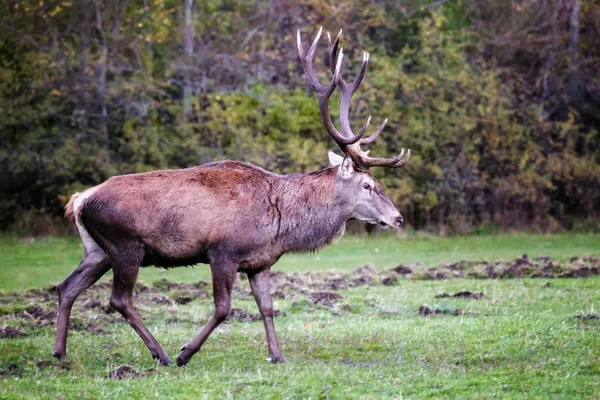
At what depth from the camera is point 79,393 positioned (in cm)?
786

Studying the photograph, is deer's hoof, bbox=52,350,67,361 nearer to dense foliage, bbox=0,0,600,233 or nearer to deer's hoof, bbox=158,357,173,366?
deer's hoof, bbox=158,357,173,366

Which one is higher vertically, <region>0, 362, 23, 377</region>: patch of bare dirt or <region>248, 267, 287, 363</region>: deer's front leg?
<region>248, 267, 287, 363</region>: deer's front leg

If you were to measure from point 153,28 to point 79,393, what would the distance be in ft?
81.8

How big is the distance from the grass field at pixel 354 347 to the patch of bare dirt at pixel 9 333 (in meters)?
0.12

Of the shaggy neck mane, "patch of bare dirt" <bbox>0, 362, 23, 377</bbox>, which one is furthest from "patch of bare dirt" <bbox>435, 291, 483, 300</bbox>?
"patch of bare dirt" <bbox>0, 362, 23, 377</bbox>

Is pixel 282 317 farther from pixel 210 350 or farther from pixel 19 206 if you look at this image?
pixel 19 206

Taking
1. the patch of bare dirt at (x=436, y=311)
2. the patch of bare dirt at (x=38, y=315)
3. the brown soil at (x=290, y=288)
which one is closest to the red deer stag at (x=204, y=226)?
the brown soil at (x=290, y=288)

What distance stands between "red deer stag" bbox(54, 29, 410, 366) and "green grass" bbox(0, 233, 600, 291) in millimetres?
8673

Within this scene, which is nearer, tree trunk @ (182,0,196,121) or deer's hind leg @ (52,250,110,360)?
deer's hind leg @ (52,250,110,360)

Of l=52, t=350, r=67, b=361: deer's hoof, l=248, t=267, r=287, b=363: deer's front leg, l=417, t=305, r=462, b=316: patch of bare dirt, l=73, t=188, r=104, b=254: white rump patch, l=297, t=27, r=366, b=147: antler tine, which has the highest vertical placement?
l=297, t=27, r=366, b=147: antler tine

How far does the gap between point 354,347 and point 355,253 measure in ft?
51.5

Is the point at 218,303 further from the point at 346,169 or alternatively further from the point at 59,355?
the point at 346,169

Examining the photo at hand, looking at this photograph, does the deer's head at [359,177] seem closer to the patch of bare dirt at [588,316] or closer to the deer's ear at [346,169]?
the deer's ear at [346,169]

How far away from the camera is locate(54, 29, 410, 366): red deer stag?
390 inches
